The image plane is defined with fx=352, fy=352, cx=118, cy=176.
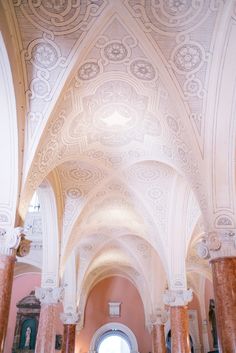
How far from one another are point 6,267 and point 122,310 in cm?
1150

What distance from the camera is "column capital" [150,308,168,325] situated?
11.7m

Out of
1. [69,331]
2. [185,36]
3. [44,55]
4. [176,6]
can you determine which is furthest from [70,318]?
[176,6]

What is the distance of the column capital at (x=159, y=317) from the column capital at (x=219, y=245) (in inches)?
305

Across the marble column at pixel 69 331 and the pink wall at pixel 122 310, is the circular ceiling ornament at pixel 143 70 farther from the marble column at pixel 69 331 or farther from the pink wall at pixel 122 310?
the pink wall at pixel 122 310

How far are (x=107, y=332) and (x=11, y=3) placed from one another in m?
13.7

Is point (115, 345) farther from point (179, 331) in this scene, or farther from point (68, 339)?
point (179, 331)

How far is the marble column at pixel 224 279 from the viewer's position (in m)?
4.20

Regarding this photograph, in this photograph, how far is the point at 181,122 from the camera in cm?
534

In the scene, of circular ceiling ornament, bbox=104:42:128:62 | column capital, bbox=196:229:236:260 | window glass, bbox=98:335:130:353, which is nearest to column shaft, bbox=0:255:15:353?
column capital, bbox=196:229:236:260

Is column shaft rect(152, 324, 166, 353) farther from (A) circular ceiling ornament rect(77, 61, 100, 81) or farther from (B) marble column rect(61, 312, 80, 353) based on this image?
(A) circular ceiling ornament rect(77, 61, 100, 81)

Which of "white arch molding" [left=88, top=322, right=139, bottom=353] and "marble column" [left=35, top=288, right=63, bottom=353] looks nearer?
"marble column" [left=35, top=288, right=63, bottom=353]

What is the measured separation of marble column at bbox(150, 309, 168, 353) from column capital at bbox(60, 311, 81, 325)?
2.56m

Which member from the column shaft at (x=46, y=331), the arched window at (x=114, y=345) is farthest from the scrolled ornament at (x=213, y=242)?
the arched window at (x=114, y=345)

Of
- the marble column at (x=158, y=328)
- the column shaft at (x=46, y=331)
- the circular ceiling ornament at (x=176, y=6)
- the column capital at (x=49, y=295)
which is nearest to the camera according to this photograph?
the circular ceiling ornament at (x=176, y=6)
